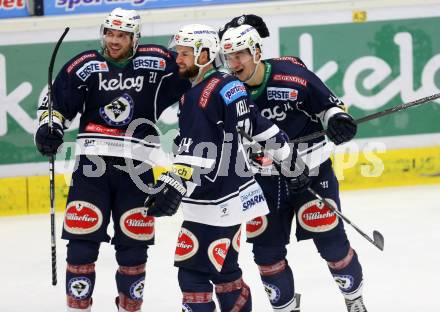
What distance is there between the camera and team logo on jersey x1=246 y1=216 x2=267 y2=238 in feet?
17.1

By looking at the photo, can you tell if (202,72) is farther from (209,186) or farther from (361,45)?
(361,45)

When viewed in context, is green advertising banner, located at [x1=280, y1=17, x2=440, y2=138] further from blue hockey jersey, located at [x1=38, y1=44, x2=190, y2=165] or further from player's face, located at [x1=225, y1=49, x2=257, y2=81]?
player's face, located at [x1=225, y1=49, x2=257, y2=81]

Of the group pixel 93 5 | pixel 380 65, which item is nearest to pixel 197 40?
pixel 93 5

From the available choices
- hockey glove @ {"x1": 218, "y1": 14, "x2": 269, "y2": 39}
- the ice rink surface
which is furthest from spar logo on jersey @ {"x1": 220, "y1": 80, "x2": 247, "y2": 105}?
the ice rink surface

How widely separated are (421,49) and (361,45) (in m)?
0.46

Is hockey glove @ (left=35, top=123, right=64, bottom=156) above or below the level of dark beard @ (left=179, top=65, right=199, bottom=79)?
below

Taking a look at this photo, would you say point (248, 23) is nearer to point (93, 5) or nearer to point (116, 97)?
point (116, 97)

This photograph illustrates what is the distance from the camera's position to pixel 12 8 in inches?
319

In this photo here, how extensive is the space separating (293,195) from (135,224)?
73 cm

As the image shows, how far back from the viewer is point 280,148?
4.87 metres

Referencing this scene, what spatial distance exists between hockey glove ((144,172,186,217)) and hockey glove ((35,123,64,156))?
0.87 meters

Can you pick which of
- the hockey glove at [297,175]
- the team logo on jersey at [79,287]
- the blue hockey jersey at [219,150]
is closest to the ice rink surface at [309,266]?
the team logo on jersey at [79,287]

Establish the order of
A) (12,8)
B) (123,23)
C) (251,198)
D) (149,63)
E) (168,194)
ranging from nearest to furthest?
(168,194) < (251,198) < (123,23) < (149,63) < (12,8)

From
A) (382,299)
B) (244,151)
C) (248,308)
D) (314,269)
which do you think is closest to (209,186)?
(244,151)
